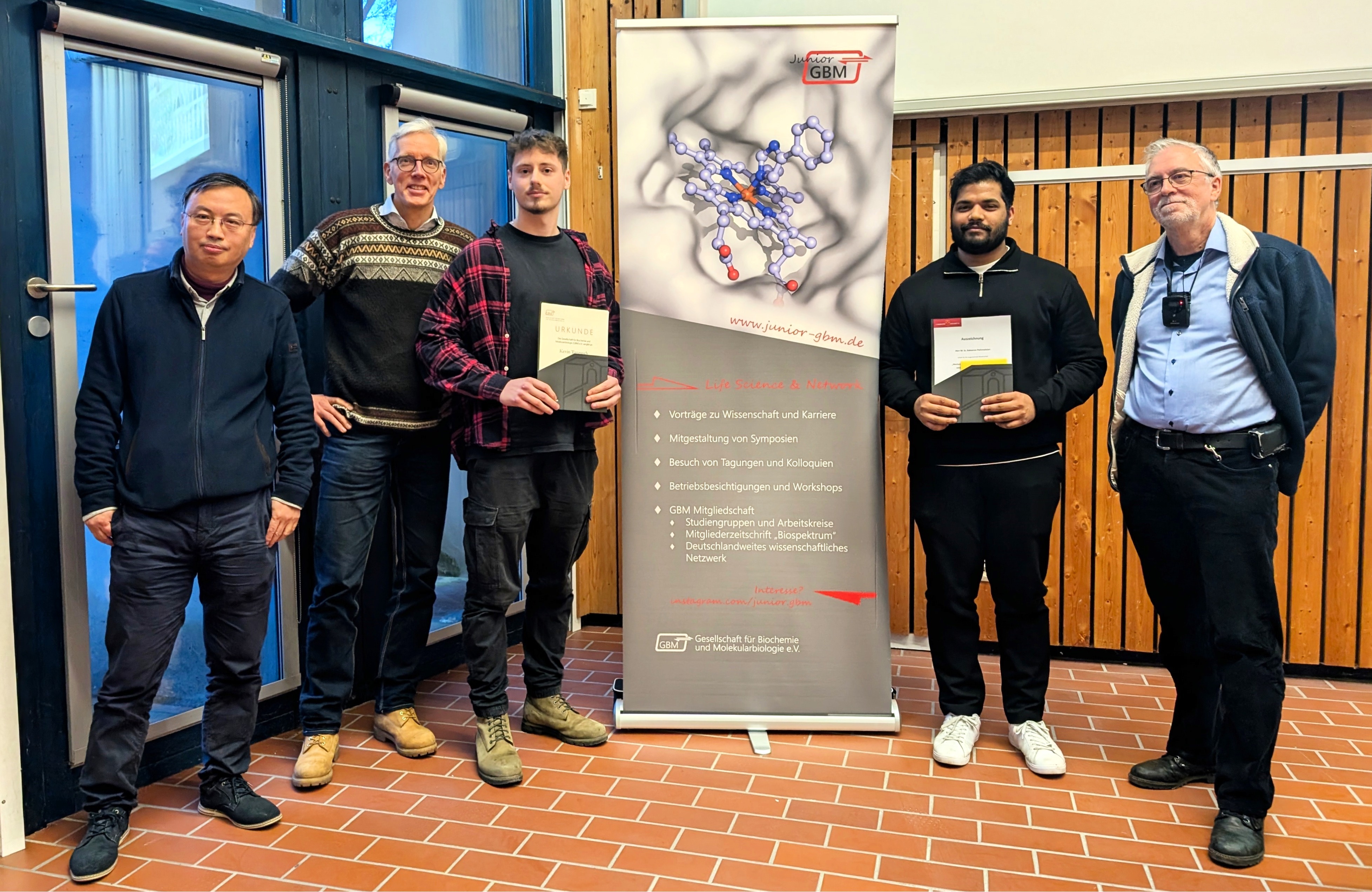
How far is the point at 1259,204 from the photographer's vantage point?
13.3 feet

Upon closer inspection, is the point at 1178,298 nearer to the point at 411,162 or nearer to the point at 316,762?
the point at 411,162

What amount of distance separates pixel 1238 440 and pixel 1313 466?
1.74m

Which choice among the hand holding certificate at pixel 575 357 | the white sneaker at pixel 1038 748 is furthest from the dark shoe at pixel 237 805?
the white sneaker at pixel 1038 748

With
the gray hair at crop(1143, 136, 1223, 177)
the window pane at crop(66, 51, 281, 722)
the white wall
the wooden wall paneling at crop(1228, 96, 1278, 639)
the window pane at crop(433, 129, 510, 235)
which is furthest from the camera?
the window pane at crop(433, 129, 510, 235)

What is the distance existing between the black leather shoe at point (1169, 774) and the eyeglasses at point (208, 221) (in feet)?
9.89

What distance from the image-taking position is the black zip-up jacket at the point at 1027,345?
3148 millimetres

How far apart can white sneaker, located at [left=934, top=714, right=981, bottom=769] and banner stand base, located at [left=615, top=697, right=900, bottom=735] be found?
7.9 inches

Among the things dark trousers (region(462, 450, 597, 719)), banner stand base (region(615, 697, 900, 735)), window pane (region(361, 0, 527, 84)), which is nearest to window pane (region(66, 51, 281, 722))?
window pane (region(361, 0, 527, 84))

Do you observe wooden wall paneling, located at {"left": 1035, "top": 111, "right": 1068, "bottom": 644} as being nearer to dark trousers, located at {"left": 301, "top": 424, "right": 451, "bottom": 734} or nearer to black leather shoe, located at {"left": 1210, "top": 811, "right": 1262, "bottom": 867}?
black leather shoe, located at {"left": 1210, "top": 811, "right": 1262, "bottom": 867}

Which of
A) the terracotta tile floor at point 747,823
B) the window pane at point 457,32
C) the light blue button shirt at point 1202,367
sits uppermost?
the window pane at point 457,32

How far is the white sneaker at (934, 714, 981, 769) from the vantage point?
10.4ft

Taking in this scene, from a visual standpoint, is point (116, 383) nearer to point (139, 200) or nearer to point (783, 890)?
point (139, 200)

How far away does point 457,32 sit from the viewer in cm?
427

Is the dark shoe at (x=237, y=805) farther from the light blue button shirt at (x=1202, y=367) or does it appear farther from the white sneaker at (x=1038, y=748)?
the light blue button shirt at (x=1202, y=367)
